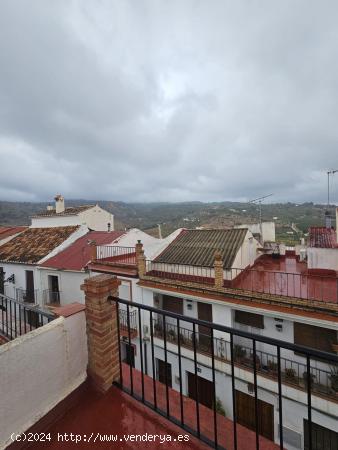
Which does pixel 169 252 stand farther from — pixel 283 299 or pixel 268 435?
pixel 268 435

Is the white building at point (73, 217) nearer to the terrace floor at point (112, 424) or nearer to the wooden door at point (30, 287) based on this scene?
the wooden door at point (30, 287)

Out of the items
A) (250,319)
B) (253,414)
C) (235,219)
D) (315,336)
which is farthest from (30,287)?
(235,219)

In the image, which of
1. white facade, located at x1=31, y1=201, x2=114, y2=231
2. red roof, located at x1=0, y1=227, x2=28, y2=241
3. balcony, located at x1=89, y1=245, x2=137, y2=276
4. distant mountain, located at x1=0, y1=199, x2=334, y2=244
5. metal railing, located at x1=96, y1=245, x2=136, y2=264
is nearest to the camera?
balcony, located at x1=89, y1=245, x2=137, y2=276

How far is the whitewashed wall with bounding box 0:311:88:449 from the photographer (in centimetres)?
218

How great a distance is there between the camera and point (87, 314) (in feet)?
9.63

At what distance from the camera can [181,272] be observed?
10.5 m

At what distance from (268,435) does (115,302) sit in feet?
29.0

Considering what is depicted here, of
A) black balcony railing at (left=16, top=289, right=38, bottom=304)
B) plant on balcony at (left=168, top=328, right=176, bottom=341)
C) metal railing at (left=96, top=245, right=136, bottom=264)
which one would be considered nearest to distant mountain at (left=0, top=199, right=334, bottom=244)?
metal railing at (left=96, top=245, right=136, bottom=264)

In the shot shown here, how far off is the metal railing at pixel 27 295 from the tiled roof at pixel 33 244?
1547 mm

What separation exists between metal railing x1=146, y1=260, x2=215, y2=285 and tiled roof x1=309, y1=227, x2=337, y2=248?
406 centimetres

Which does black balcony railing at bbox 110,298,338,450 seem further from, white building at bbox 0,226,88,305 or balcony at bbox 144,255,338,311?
white building at bbox 0,226,88,305

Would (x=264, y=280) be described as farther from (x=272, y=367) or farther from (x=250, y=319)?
(x=272, y=367)

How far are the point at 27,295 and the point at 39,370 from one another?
1331 cm

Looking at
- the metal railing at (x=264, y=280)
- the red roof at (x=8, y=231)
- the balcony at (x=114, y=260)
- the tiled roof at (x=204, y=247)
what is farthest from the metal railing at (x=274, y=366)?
the red roof at (x=8, y=231)
